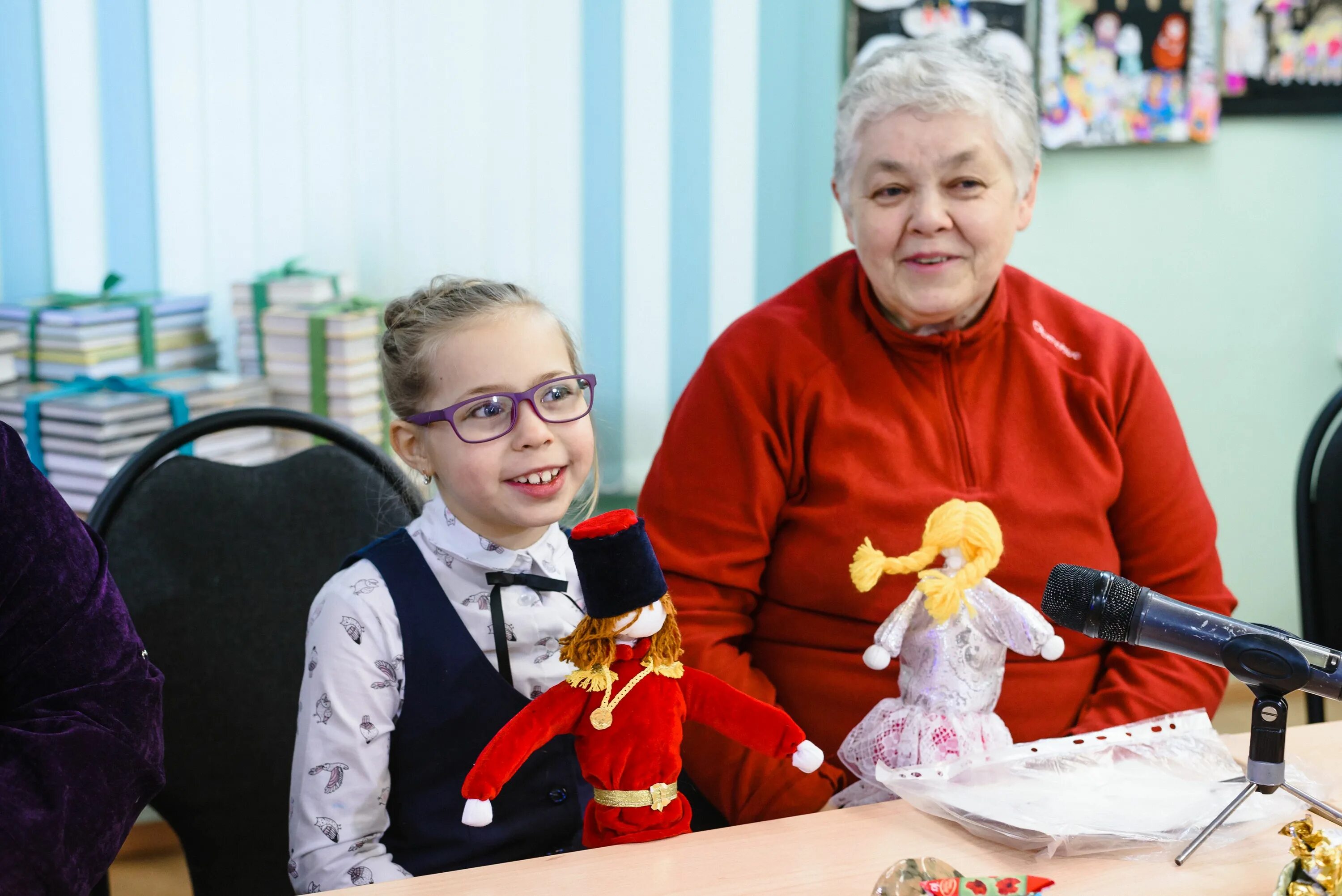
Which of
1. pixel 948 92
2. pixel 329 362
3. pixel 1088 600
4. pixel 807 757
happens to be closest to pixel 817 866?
pixel 807 757

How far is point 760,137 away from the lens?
2.41 metres

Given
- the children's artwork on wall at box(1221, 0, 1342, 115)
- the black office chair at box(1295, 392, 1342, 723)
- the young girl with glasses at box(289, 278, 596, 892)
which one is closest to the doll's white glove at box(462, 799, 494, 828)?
the young girl with glasses at box(289, 278, 596, 892)

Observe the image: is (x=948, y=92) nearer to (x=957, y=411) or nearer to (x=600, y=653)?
(x=957, y=411)

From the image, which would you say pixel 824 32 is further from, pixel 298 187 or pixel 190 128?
pixel 190 128

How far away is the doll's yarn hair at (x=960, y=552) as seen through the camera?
1.12m

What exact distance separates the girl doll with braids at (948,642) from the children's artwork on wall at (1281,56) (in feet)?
6.55

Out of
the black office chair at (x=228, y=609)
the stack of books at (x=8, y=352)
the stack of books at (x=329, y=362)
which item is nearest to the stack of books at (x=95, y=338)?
the stack of books at (x=8, y=352)

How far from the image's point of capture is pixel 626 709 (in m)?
0.97

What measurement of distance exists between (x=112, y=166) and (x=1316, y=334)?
264 centimetres

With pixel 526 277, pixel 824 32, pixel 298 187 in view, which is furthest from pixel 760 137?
pixel 298 187

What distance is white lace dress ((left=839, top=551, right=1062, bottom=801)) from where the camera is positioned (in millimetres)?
1159

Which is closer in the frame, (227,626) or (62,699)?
(62,699)

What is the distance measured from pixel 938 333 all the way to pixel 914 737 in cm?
53

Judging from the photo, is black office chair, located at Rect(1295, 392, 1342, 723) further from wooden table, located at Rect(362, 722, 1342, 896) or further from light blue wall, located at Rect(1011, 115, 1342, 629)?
light blue wall, located at Rect(1011, 115, 1342, 629)
